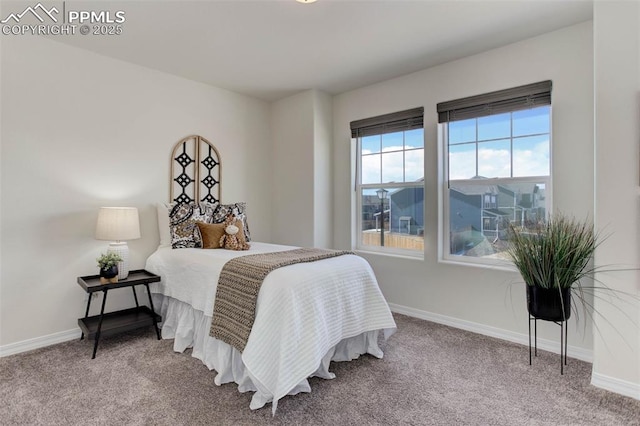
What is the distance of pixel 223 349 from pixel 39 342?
1.69 metres

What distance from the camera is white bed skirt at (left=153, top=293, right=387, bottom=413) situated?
2.03m

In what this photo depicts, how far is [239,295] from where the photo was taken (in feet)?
7.11

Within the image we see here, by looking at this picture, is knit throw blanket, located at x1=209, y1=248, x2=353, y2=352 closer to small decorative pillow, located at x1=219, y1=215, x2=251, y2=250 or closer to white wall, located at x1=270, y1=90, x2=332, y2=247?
small decorative pillow, located at x1=219, y1=215, x2=251, y2=250

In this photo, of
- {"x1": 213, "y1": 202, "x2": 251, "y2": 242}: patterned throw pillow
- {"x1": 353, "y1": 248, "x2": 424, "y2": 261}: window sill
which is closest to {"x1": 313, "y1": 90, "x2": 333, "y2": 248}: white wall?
{"x1": 353, "y1": 248, "x2": 424, "y2": 261}: window sill

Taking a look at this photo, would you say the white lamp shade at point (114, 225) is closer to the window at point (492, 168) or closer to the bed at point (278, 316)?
the bed at point (278, 316)

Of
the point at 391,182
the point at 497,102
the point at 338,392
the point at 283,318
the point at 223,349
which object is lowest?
the point at 338,392

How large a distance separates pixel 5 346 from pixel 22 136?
1603 millimetres

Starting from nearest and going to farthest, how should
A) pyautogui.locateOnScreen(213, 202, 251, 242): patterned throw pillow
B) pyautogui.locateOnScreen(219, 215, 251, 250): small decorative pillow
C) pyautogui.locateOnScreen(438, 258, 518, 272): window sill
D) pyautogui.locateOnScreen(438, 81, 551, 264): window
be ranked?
pyautogui.locateOnScreen(438, 81, 551, 264): window, pyautogui.locateOnScreen(438, 258, 518, 272): window sill, pyautogui.locateOnScreen(219, 215, 251, 250): small decorative pillow, pyautogui.locateOnScreen(213, 202, 251, 242): patterned throw pillow

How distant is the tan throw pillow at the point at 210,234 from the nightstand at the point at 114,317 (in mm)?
492

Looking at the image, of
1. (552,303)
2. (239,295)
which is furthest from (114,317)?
(552,303)

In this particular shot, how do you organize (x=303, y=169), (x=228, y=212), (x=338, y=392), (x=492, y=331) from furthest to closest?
(x=303, y=169) → (x=228, y=212) → (x=492, y=331) → (x=338, y=392)

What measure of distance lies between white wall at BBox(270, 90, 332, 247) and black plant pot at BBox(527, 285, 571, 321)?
2.31 metres

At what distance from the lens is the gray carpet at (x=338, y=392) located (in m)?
1.81

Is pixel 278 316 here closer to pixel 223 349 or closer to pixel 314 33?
pixel 223 349
